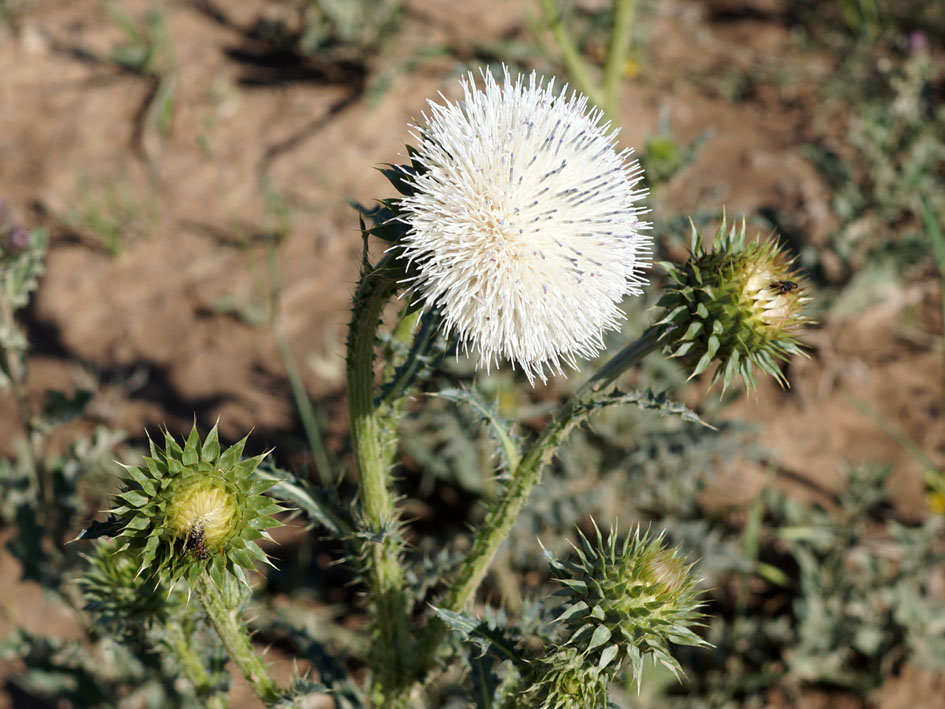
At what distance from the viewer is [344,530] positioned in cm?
235

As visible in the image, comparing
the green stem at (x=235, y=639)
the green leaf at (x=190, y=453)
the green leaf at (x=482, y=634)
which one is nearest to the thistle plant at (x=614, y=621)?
the green leaf at (x=482, y=634)

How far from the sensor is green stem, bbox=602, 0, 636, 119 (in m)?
4.49

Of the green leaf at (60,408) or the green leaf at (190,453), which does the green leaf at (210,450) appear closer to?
the green leaf at (190,453)

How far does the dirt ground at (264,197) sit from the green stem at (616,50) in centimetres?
74

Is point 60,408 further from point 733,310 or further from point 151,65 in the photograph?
point 151,65

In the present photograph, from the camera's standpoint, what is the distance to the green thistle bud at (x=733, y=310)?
6.82ft

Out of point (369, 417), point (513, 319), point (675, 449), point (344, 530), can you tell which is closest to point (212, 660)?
point (344, 530)

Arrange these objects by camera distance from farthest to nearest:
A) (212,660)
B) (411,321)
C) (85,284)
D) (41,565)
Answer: (85,284), (41,565), (212,660), (411,321)

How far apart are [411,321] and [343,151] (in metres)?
4.21

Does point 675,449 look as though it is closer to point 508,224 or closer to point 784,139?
point 508,224

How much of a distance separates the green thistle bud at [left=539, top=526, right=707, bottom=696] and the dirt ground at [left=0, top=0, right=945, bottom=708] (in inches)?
79.7

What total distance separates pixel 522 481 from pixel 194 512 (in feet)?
2.93

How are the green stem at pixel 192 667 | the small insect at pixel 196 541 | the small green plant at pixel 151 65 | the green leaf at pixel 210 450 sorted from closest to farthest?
the small insect at pixel 196 541
the green leaf at pixel 210 450
the green stem at pixel 192 667
the small green plant at pixel 151 65

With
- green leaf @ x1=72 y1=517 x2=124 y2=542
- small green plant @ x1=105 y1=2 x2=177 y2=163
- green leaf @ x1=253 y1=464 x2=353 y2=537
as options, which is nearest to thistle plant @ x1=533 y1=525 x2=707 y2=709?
green leaf @ x1=253 y1=464 x2=353 y2=537
